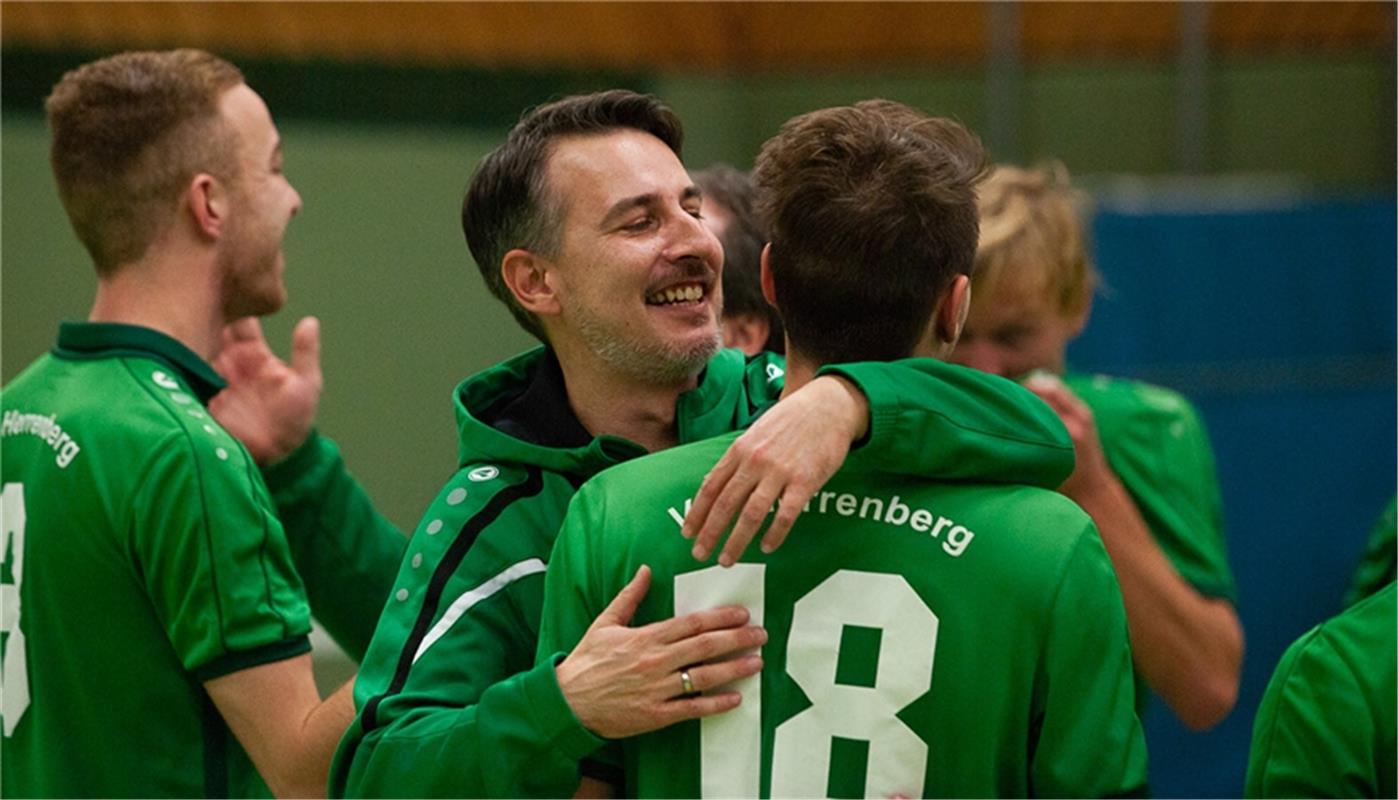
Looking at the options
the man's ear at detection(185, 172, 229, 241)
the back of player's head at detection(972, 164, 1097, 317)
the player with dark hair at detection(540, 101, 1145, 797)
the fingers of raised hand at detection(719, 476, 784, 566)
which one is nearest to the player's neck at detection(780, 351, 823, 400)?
the player with dark hair at detection(540, 101, 1145, 797)

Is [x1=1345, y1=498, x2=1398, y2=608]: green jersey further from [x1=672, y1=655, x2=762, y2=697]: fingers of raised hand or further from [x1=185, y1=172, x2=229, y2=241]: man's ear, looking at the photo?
[x1=185, y1=172, x2=229, y2=241]: man's ear

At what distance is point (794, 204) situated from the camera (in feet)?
→ 6.37

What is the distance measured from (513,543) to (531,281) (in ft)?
1.69

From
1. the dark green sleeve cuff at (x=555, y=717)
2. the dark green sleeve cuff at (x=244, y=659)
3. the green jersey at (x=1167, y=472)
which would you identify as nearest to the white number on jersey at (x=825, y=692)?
the dark green sleeve cuff at (x=555, y=717)

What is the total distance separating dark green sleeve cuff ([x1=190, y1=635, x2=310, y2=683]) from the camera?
8.68 feet

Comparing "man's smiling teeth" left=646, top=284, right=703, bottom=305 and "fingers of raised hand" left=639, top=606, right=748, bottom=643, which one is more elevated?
"man's smiling teeth" left=646, top=284, right=703, bottom=305

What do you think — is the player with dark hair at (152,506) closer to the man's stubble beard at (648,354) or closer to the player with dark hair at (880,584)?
the man's stubble beard at (648,354)

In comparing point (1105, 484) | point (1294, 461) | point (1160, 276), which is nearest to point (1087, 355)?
point (1160, 276)

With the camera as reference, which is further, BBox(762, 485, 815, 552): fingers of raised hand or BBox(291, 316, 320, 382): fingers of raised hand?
BBox(291, 316, 320, 382): fingers of raised hand

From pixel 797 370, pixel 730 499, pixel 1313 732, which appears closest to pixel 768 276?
pixel 797 370

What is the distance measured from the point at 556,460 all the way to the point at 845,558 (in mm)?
549

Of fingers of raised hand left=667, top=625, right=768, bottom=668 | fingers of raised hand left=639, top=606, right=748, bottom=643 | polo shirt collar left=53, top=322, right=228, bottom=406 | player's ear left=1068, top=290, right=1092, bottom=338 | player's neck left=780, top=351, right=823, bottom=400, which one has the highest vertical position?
player's neck left=780, top=351, right=823, bottom=400

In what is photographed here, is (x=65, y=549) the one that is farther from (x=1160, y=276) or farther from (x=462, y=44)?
(x=462, y=44)

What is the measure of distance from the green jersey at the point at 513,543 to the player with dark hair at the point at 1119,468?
0.86 meters
